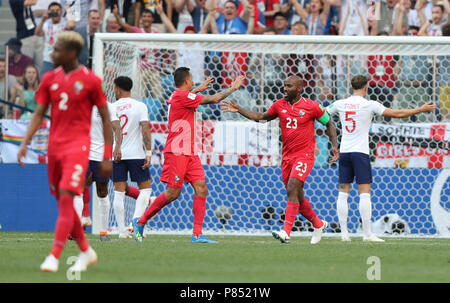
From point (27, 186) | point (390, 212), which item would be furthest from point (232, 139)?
point (27, 186)

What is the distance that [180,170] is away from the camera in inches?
433

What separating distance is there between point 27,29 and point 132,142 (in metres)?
6.27

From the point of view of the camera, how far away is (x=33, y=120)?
7.51 m

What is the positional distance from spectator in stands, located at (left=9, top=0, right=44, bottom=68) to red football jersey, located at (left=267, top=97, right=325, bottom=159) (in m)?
7.45

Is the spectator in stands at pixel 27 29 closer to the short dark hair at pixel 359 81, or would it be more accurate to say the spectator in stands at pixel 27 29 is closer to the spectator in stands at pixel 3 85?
the spectator in stands at pixel 3 85

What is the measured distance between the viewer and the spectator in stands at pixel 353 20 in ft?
55.8

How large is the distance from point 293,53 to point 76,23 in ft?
15.9

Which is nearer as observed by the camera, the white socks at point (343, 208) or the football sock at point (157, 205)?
the football sock at point (157, 205)

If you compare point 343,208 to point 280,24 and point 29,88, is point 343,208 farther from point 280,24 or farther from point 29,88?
point 29,88

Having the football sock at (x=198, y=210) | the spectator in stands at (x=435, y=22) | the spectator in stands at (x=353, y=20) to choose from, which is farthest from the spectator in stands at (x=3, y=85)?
the spectator in stands at (x=435, y=22)

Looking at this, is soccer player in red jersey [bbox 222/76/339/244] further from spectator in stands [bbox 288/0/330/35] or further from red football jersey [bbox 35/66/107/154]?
spectator in stands [bbox 288/0/330/35]

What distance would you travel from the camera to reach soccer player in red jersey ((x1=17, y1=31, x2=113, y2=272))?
717cm

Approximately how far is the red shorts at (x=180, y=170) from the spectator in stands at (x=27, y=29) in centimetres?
707
